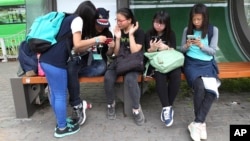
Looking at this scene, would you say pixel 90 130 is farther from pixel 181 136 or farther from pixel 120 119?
pixel 181 136

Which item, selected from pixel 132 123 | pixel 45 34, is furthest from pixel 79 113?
pixel 45 34

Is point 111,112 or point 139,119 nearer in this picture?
point 139,119

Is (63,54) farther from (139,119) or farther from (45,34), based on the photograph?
(139,119)

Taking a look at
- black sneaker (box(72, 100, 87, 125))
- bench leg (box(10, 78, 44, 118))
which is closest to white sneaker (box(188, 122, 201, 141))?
black sneaker (box(72, 100, 87, 125))

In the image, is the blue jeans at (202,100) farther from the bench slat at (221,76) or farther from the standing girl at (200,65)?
the bench slat at (221,76)

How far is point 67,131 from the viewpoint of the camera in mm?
3938

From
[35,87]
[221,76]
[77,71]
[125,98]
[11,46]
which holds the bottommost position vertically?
[11,46]

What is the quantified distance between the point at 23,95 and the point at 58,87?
82 centimetres

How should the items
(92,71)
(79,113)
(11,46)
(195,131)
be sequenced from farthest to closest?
(11,46) → (92,71) → (79,113) → (195,131)

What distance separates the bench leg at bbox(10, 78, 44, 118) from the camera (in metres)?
4.33

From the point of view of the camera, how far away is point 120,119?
4379 mm

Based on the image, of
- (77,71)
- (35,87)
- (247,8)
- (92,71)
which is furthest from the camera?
(247,8)

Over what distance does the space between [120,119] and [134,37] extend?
3.56 ft

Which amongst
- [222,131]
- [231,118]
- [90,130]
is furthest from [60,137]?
[231,118]
